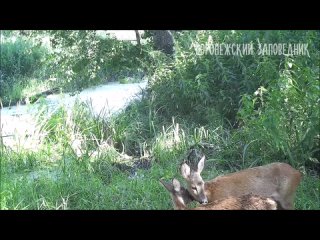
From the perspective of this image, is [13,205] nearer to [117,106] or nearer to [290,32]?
[117,106]

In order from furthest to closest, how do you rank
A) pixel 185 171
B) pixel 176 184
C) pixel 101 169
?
pixel 101 169 < pixel 185 171 < pixel 176 184

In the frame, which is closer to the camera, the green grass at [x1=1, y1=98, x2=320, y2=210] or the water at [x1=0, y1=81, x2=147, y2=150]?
the green grass at [x1=1, y1=98, x2=320, y2=210]

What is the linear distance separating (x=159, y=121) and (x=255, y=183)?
2216 millimetres

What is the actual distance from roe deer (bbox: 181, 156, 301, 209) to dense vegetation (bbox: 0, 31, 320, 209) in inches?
10.8

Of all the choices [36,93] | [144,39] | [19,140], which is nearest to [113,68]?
[144,39]

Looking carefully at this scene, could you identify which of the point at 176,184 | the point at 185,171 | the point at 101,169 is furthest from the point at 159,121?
the point at 176,184

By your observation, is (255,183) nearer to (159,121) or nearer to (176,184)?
(176,184)

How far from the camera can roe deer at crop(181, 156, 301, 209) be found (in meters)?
5.20

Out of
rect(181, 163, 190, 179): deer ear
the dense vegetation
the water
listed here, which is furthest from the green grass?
rect(181, 163, 190, 179): deer ear

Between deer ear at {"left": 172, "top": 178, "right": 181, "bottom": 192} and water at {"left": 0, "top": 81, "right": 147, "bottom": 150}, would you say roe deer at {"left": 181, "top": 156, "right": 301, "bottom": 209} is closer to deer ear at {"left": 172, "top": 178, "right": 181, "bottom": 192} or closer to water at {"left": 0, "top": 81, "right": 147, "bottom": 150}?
deer ear at {"left": 172, "top": 178, "right": 181, "bottom": 192}

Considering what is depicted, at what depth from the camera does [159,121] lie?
7.22 meters

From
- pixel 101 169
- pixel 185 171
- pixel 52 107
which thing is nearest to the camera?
pixel 185 171

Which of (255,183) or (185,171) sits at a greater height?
(185,171)

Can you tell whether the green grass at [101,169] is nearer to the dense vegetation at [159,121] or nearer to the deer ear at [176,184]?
the dense vegetation at [159,121]
